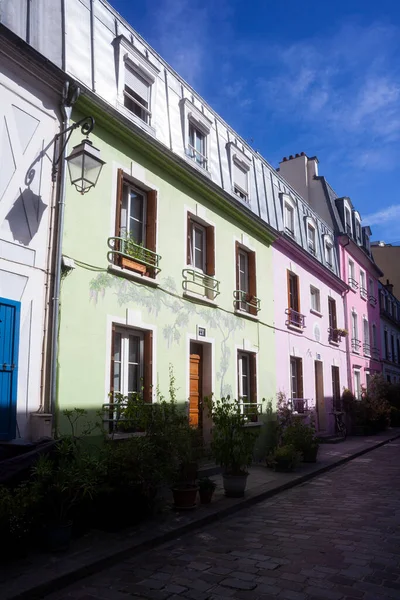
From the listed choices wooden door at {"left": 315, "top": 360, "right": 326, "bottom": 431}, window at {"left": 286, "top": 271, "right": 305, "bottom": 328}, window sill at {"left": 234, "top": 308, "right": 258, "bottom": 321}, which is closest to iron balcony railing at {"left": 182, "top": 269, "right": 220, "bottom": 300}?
window sill at {"left": 234, "top": 308, "right": 258, "bottom": 321}

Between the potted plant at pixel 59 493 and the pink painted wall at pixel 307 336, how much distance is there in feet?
30.6

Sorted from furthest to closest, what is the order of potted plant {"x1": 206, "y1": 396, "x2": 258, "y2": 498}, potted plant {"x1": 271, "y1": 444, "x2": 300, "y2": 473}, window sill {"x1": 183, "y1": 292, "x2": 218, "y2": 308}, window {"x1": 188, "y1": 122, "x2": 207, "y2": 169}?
window {"x1": 188, "y1": 122, "x2": 207, "y2": 169} < potted plant {"x1": 271, "y1": 444, "x2": 300, "y2": 473} < window sill {"x1": 183, "y1": 292, "x2": 218, "y2": 308} < potted plant {"x1": 206, "y1": 396, "x2": 258, "y2": 498}

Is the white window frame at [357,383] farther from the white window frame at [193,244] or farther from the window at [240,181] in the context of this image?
the white window frame at [193,244]

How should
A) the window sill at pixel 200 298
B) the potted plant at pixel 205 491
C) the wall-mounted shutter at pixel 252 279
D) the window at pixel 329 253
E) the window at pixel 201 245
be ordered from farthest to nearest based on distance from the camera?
the window at pixel 329 253, the wall-mounted shutter at pixel 252 279, the window at pixel 201 245, the window sill at pixel 200 298, the potted plant at pixel 205 491

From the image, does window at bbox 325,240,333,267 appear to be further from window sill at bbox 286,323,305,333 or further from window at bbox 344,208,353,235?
window sill at bbox 286,323,305,333

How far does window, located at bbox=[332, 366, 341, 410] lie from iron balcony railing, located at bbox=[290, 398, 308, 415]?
4.05 m

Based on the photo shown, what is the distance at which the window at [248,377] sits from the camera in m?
12.5

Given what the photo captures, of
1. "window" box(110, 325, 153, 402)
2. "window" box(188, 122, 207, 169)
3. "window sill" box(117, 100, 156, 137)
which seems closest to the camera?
"window" box(110, 325, 153, 402)

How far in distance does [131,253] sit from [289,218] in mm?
9113

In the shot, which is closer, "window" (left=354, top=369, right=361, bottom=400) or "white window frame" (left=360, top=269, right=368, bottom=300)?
"window" (left=354, top=369, right=361, bottom=400)

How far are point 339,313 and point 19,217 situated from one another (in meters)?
16.6

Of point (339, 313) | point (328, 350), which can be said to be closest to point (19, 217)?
point (328, 350)

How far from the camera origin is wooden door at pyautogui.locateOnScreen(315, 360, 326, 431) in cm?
1806

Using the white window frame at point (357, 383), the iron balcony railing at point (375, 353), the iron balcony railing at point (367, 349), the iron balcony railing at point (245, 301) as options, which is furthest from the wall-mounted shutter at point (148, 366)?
the iron balcony railing at point (375, 353)
